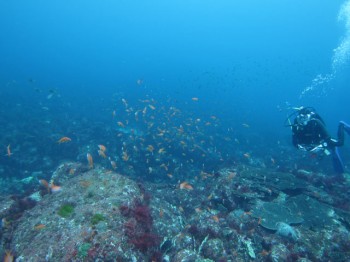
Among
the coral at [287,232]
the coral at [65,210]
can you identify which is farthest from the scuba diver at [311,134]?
the coral at [65,210]

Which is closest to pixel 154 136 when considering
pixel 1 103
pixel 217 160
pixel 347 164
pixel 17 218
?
pixel 217 160

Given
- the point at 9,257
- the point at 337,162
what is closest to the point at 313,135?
the point at 337,162

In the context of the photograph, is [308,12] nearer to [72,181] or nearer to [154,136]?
[154,136]

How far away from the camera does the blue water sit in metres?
23.6

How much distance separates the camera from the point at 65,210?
22.5 ft

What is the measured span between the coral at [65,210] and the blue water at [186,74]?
1092cm

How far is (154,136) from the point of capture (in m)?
19.7

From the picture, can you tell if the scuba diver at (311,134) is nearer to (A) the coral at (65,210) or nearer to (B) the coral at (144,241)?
(B) the coral at (144,241)

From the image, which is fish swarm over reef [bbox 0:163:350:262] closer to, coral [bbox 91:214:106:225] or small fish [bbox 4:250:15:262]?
coral [bbox 91:214:106:225]

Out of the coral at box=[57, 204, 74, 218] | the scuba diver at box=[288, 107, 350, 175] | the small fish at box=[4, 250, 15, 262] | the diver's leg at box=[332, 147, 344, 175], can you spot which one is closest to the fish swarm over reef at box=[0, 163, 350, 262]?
the coral at box=[57, 204, 74, 218]

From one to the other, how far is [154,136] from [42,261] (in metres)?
14.5

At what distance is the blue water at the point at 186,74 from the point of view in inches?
928

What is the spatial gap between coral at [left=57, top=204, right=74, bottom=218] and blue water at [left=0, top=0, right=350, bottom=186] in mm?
10918

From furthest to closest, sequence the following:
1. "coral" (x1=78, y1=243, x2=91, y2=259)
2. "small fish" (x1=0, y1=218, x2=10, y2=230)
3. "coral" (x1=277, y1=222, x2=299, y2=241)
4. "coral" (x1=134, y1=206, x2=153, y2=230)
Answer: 1. "coral" (x1=277, y1=222, x2=299, y2=241)
2. "small fish" (x1=0, y1=218, x2=10, y2=230)
3. "coral" (x1=134, y1=206, x2=153, y2=230)
4. "coral" (x1=78, y1=243, x2=91, y2=259)
